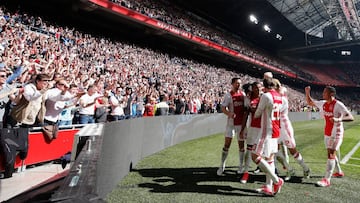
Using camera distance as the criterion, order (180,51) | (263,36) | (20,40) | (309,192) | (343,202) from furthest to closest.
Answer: (263,36)
(180,51)
(20,40)
(309,192)
(343,202)

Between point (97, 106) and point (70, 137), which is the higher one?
point (97, 106)

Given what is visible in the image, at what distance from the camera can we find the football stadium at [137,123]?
4578 millimetres

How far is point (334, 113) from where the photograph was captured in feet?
18.6

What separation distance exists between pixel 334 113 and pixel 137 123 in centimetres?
432

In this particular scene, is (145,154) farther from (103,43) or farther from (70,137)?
A: (103,43)

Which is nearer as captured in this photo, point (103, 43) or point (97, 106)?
point (97, 106)

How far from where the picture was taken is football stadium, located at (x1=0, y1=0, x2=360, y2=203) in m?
4.58

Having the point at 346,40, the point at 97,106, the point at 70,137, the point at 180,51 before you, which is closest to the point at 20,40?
the point at 97,106

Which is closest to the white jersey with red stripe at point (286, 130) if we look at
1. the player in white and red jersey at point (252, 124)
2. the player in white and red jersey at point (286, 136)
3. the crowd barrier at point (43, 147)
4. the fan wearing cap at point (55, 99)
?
the player in white and red jersey at point (286, 136)

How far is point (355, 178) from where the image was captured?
6176 millimetres

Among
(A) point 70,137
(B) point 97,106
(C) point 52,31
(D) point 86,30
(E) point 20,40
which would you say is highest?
(D) point 86,30

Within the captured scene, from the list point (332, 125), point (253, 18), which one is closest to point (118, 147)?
point (332, 125)

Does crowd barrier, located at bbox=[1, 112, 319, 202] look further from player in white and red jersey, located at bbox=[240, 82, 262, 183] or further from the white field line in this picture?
the white field line

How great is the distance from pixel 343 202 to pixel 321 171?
8.05 ft
